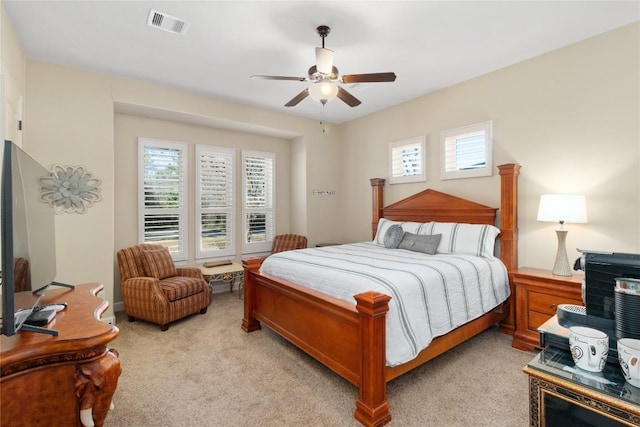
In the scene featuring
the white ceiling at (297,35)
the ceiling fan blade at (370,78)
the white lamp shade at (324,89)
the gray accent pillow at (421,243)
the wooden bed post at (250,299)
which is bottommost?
the wooden bed post at (250,299)

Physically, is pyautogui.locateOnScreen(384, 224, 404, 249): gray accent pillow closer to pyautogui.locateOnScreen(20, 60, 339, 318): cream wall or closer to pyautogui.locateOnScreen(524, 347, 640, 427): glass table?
pyautogui.locateOnScreen(20, 60, 339, 318): cream wall

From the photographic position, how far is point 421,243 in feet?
12.1

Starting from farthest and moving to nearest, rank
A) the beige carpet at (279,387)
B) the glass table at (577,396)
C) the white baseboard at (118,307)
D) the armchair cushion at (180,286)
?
the white baseboard at (118,307) → the armchair cushion at (180,286) → the beige carpet at (279,387) → the glass table at (577,396)

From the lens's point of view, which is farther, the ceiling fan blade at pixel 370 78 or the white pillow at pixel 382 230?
the white pillow at pixel 382 230

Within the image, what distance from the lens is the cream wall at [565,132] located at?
2.82m

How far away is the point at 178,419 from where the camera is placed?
2020mm

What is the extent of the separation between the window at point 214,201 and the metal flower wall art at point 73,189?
1.47 m

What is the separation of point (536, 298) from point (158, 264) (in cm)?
435

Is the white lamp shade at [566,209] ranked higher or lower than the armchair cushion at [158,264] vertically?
higher

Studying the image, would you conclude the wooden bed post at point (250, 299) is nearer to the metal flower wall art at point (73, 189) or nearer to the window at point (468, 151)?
the metal flower wall art at point (73, 189)

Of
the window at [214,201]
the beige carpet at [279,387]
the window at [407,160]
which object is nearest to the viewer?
the beige carpet at [279,387]

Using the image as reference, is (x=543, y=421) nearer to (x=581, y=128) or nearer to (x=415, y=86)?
(x=581, y=128)

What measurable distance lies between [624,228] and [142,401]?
4319 mm

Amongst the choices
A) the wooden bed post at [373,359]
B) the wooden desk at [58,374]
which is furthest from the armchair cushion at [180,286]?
the wooden bed post at [373,359]
